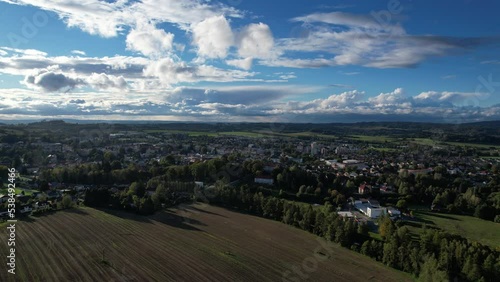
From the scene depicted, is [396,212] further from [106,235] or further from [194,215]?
[106,235]

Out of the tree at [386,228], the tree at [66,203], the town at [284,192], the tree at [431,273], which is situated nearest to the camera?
the tree at [431,273]

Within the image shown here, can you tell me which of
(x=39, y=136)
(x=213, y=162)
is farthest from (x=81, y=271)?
(x=39, y=136)

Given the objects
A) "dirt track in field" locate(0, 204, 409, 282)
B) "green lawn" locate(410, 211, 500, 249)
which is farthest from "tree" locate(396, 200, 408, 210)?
"dirt track in field" locate(0, 204, 409, 282)

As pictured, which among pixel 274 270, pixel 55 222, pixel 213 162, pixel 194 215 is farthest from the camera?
pixel 213 162

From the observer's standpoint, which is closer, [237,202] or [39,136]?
[237,202]

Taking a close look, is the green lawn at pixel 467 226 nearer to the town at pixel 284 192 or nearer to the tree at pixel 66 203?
the town at pixel 284 192

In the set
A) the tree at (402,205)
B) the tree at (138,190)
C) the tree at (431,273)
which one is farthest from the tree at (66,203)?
the tree at (402,205)
